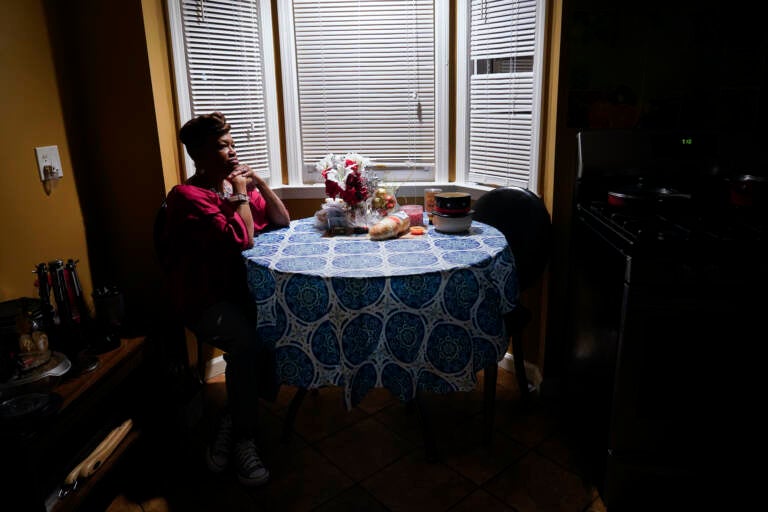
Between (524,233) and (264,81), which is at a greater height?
(264,81)

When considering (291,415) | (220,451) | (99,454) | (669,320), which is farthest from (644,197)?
(99,454)

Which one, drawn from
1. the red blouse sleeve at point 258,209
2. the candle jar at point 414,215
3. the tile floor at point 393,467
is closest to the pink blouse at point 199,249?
the red blouse sleeve at point 258,209

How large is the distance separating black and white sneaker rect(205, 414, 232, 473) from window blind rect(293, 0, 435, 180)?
1.51 metres

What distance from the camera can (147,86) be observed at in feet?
7.73

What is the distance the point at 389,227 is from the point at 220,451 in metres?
1.11

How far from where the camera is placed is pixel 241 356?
81.1 inches

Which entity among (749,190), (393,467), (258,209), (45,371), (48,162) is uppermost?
(48,162)

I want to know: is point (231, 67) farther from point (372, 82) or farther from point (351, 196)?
point (351, 196)

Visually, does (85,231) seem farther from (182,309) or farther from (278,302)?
(278,302)

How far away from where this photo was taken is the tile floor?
1958mm

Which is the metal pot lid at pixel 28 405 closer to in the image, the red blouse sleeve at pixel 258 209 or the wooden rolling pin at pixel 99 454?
the wooden rolling pin at pixel 99 454

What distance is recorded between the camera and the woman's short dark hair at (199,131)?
2061 mm

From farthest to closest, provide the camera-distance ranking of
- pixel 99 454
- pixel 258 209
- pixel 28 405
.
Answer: pixel 258 209 → pixel 99 454 → pixel 28 405

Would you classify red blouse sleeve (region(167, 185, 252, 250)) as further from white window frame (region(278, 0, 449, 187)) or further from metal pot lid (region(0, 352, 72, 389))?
white window frame (region(278, 0, 449, 187))
